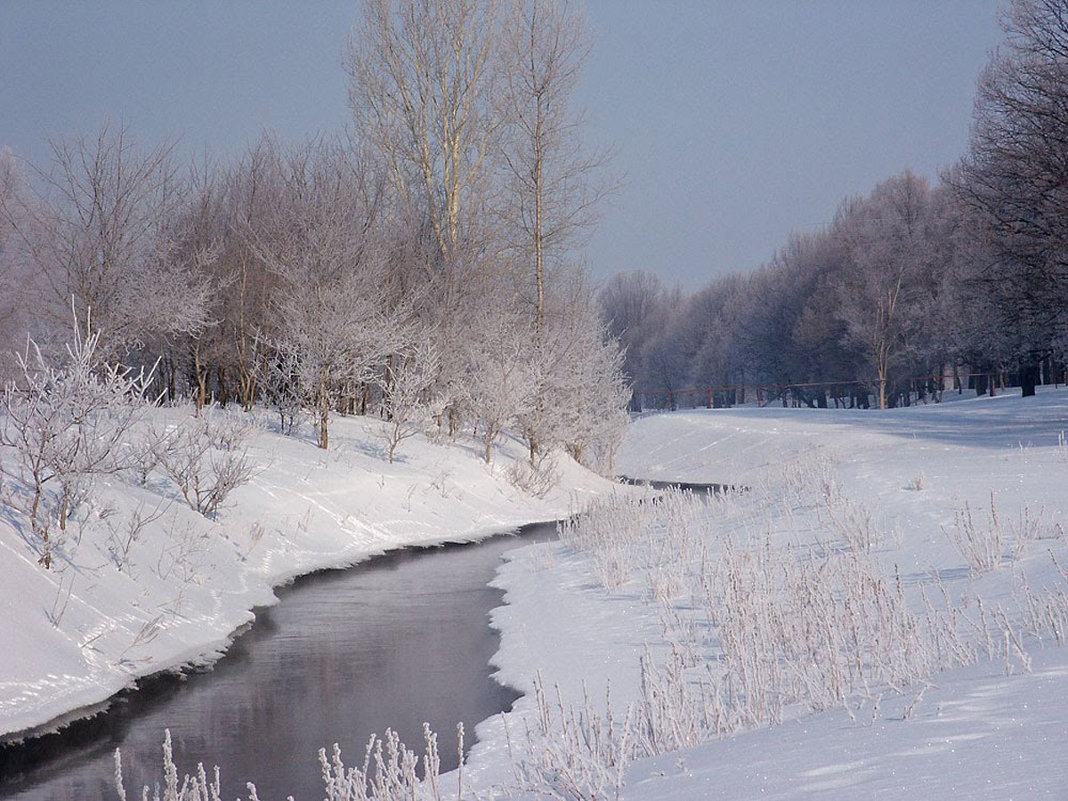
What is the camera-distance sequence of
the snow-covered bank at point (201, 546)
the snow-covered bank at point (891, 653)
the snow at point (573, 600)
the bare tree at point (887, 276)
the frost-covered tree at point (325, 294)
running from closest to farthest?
the snow-covered bank at point (891, 653)
the snow at point (573, 600)
the snow-covered bank at point (201, 546)
the frost-covered tree at point (325, 294)
the bare tree at point (887, 276)

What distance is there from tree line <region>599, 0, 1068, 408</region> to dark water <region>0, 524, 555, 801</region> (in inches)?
718

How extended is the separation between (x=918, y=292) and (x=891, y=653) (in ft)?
164

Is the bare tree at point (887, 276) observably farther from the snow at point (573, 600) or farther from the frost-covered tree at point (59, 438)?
the frost-covered tree at point (59, 438)

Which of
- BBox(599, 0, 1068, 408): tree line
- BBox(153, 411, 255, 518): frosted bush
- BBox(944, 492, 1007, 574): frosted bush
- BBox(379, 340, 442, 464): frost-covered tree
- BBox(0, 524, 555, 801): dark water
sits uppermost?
BBox(599, 0, 1068, 408): tree line

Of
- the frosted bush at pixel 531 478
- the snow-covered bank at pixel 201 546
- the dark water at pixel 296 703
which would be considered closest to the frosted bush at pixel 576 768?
the dark water at pixel 296 703

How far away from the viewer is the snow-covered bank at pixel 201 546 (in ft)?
31.0

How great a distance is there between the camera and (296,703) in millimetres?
9320

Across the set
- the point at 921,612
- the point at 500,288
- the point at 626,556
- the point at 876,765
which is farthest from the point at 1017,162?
the point at 876,765

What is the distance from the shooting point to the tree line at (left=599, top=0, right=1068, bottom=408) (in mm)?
25500

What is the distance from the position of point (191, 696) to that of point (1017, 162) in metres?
23.1

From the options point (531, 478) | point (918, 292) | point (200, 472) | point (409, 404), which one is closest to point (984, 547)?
point (200, 472)

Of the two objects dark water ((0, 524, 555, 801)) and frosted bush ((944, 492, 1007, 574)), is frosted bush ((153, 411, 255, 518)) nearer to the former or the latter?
dark water ((0, 524, 555, 801))

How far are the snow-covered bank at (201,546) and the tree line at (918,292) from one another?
13149 mm

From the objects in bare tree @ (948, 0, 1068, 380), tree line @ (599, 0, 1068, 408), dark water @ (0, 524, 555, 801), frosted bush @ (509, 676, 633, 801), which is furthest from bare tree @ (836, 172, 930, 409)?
frosted bush @ (509, 676, 633, 801)
